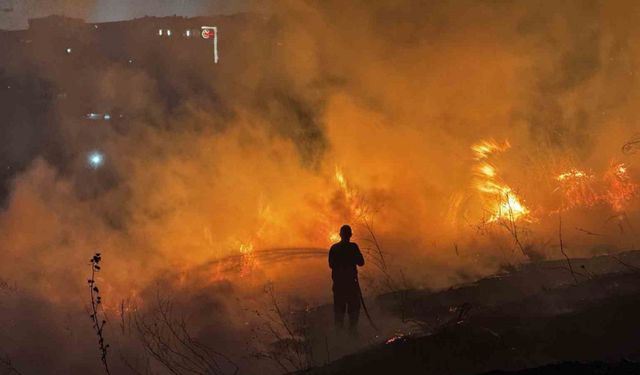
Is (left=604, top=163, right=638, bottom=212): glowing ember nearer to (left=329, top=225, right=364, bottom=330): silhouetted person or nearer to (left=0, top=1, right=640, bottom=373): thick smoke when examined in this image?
(left=0, top=1, right=640, bottom=373): thick smoke

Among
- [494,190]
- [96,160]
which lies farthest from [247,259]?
[494,190]

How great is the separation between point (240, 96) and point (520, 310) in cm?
690

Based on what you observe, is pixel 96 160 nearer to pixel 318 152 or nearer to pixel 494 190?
pixel 318 152

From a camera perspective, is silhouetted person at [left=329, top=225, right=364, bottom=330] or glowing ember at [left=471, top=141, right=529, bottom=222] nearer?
silhouetted person at [left=329, top=225, right=364, bottom=330]

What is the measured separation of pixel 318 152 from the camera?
32.2ft

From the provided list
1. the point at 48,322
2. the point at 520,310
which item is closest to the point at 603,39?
the point at 520,310

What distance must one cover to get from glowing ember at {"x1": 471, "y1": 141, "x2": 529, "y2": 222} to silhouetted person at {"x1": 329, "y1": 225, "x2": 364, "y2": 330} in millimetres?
3643

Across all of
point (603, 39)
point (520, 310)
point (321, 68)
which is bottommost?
point (520, 310)

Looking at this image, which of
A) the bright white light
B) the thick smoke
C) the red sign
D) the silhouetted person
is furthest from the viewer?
the red sign

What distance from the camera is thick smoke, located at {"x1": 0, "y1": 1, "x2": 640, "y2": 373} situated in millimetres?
8445

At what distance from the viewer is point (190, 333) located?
6.57 meters

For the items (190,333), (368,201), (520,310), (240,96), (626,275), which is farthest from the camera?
(240,96)

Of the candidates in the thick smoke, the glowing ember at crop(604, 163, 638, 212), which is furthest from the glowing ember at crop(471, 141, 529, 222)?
the glowing ember at crop(604, 163, 638, 212)

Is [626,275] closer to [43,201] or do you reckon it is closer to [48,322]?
[48,322]
